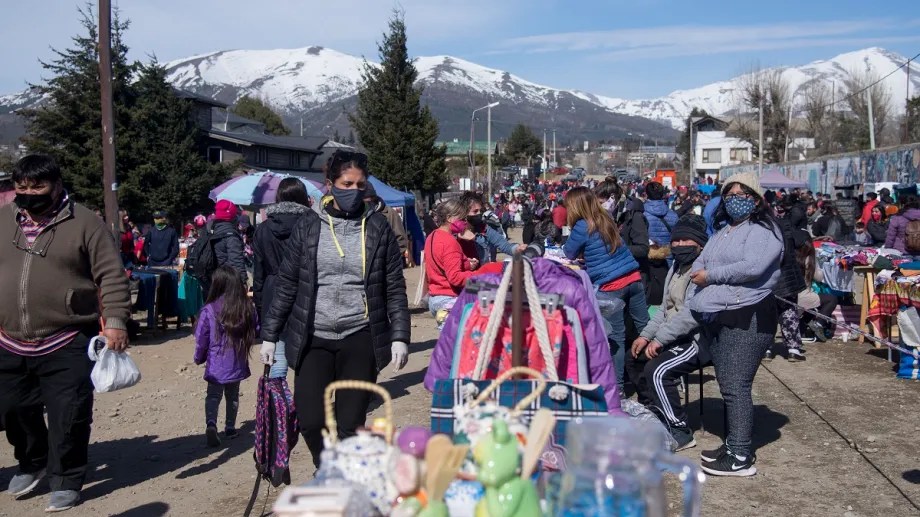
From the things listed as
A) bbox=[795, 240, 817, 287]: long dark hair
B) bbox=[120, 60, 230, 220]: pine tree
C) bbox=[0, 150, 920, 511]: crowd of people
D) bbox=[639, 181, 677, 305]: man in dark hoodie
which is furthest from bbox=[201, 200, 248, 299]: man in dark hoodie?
bbox=[120, 60, 230, 220]: pine tree

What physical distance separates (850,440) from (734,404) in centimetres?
154

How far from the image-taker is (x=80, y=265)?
537 centimetres

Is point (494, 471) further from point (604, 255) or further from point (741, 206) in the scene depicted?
point (604, 255)

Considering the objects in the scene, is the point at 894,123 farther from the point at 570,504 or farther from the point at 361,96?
the point at 570,504

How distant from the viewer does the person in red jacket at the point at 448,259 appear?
7174mm

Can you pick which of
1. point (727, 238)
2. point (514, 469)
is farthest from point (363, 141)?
point (514, 469)

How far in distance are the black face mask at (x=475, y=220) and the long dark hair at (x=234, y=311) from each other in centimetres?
203

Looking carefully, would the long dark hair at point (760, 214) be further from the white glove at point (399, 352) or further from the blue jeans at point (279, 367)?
the blue jeans at point (279, 367)

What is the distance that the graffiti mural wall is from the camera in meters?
34.5

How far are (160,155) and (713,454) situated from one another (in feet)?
118

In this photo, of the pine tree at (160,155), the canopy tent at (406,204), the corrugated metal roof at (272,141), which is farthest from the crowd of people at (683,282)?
the corrugated metal roof at (272,141)

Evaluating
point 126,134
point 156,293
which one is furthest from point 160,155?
point 156,293

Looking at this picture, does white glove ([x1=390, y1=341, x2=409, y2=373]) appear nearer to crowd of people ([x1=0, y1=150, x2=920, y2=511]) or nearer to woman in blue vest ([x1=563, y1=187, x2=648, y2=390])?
crowd of people ([x1=0, y1=150, x2=920, y2=511])

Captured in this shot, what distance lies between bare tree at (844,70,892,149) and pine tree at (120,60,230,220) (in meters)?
52.3
